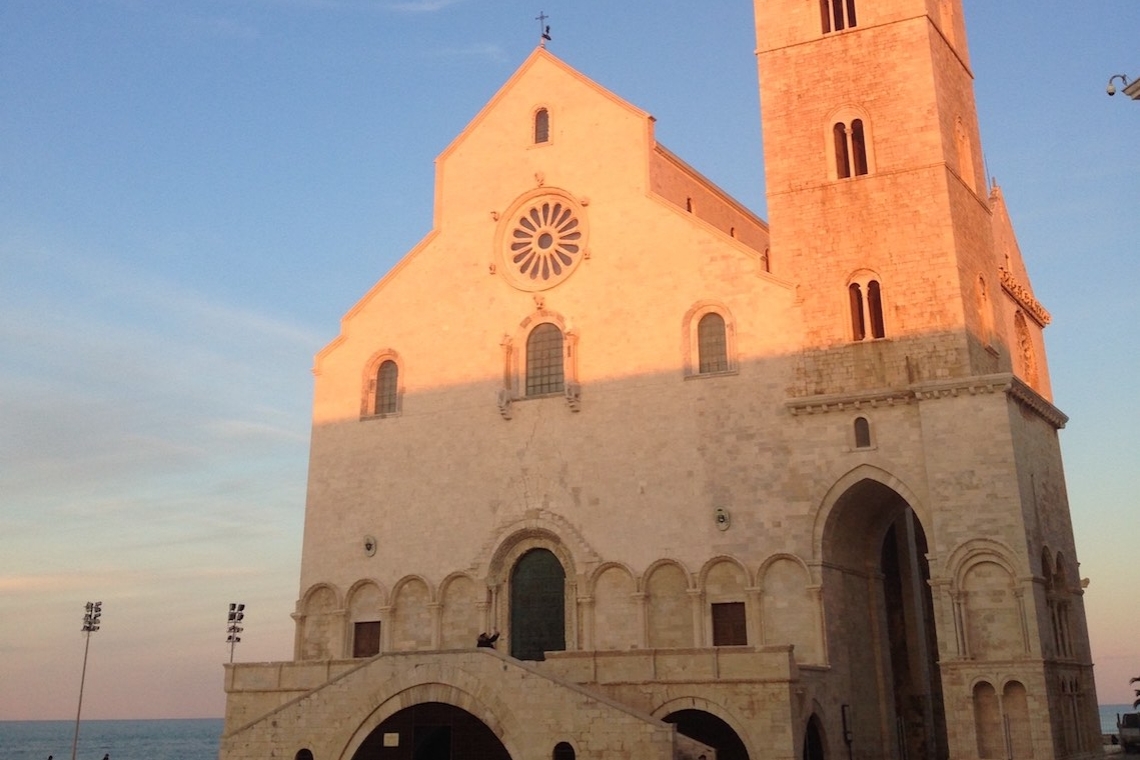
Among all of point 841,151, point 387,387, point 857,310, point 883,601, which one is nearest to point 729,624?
point 883,601

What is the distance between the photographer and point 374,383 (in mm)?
30922

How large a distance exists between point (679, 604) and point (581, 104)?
13.3 m

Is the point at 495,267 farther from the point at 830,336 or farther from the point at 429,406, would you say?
the point at 830,336


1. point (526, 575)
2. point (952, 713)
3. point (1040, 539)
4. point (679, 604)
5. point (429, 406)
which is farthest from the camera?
point (429, 406)

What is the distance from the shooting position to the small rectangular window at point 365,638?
28.8 meters

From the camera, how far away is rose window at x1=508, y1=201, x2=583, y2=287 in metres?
29.1

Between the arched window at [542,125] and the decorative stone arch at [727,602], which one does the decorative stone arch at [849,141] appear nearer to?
the arched window at [542,125]

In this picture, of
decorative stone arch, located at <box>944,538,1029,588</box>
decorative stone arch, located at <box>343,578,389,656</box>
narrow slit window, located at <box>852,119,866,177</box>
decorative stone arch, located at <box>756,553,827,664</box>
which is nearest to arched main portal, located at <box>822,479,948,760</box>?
decorative stone arch, located at <box>756,553,827,664</box>

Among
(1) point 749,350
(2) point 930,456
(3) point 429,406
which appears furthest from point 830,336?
(3) point 429,406

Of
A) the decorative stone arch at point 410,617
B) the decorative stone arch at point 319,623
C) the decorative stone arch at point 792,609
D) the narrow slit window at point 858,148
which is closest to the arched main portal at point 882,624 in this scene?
the decorative stone arch at point 792,609

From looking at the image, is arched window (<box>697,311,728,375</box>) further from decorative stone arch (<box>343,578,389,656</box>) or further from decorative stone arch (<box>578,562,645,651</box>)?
decorative stone arch (<box>343,578,389,656</box>)

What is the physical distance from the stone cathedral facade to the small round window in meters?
0.09

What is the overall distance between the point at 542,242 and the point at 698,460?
7417 mm

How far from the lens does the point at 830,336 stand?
2577cm
